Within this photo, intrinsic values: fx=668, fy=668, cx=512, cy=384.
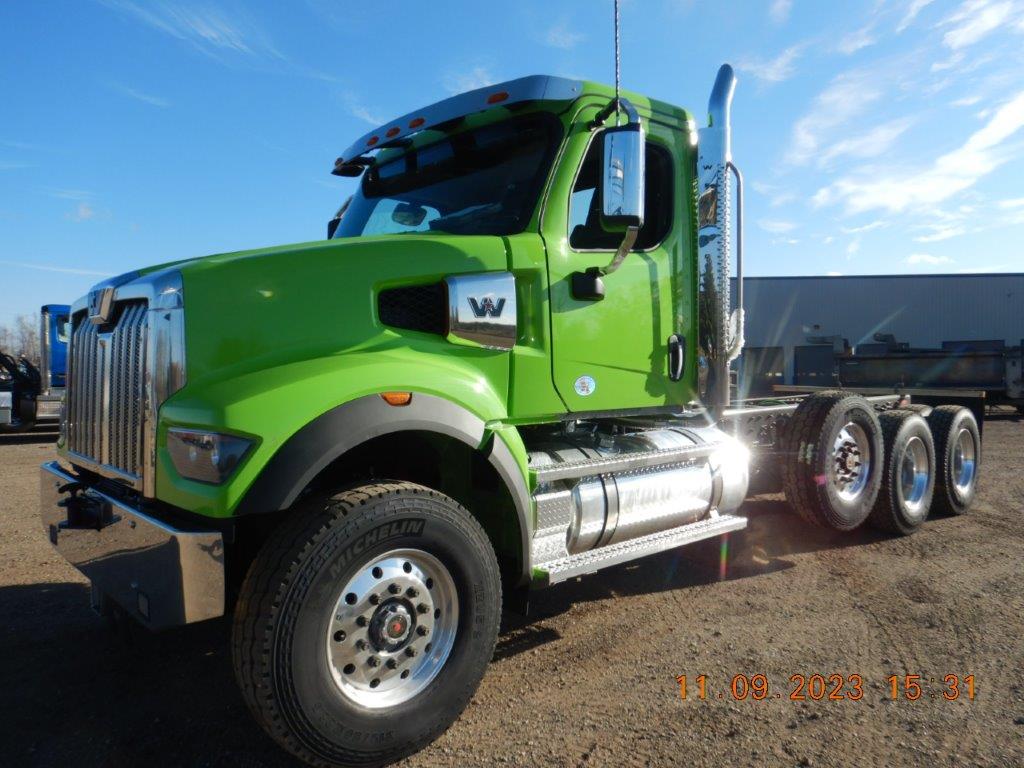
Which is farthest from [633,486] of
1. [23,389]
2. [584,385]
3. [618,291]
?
[23,389]

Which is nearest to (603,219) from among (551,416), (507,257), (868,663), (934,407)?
(507,257)

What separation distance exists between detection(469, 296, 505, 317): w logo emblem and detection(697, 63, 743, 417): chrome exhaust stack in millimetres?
1670

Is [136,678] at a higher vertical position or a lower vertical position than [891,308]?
lower

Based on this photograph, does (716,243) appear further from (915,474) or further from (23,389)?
(23,389)

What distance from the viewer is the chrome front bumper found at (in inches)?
84.7

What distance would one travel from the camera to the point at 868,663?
10.5 ft

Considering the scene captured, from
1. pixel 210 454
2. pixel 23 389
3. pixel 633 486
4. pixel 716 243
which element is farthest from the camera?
pixel 23 389

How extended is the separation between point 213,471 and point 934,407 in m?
7.07

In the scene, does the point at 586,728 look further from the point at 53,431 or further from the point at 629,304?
the point at 53,431

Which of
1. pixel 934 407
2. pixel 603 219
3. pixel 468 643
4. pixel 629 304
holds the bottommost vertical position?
pixel 468 643

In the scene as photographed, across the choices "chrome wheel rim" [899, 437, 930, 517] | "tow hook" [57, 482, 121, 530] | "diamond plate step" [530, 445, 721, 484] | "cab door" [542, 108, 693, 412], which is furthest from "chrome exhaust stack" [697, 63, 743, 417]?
"tow hook" [57, 482, 121, 530]

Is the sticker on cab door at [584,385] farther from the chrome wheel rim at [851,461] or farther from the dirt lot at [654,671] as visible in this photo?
the chrome wheel rim at [851,461]

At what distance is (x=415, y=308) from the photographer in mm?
2891

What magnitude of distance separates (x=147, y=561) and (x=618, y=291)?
8.22 ft
